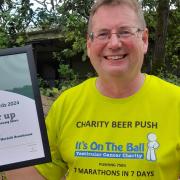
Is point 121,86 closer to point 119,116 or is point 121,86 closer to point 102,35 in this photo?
point 119,116

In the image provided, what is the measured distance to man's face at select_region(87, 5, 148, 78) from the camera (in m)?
2.56

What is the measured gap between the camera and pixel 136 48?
8.45 feet

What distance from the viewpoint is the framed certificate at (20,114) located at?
98.7 inches

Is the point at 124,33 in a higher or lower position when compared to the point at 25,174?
higher

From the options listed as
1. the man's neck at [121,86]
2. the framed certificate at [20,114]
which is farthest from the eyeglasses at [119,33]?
the framed certificate at [20,114]

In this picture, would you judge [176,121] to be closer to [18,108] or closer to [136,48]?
[136,48]

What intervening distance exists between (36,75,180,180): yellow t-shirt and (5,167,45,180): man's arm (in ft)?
0.13

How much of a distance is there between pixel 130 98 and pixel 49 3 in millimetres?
6859

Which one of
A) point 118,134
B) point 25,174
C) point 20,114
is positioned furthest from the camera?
point 25,174

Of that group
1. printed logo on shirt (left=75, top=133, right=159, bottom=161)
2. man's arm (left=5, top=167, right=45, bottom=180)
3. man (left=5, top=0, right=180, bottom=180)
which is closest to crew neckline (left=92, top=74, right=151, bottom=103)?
man (left=5, top=0, right=180, bottom=180)

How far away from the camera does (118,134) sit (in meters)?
2.64

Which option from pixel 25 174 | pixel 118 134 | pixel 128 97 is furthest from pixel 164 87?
pixel 25 174

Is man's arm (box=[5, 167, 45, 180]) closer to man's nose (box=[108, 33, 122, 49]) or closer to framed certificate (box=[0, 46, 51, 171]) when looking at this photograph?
framed certificate (box=[0, 46, 51, 171])

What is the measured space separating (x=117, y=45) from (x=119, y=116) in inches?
15.5
